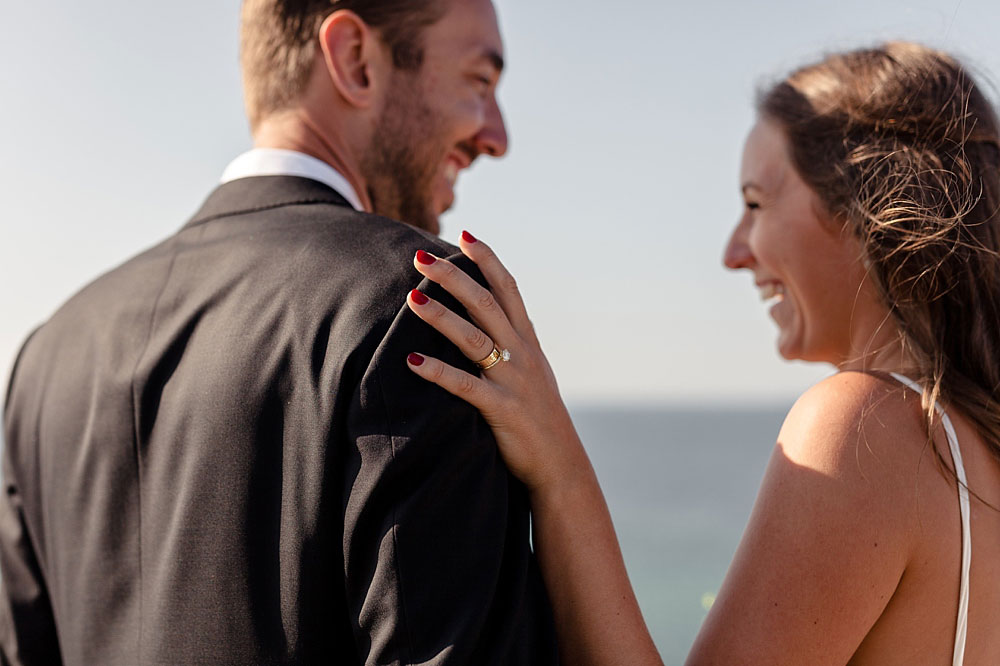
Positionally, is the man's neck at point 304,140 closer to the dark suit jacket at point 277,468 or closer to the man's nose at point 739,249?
the dark suit jacket at point 277,468

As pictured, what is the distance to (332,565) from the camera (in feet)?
4.64

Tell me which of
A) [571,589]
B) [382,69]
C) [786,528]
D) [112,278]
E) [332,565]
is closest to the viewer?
[332,565]

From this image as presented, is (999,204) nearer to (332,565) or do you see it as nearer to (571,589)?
(571,589)

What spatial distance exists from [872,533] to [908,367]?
371 mm

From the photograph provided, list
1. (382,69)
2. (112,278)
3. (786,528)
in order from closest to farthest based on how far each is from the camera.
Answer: (786,528) < (112,278) < (382,69)

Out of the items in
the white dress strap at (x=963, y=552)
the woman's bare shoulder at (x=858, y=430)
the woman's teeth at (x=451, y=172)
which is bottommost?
the white dress strap at (x=963, y=552)

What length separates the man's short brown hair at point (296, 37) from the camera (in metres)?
1.96

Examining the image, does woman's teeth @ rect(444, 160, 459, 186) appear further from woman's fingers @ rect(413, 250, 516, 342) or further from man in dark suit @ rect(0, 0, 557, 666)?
woman's fingers @ rect(413, 250, 516, 342)

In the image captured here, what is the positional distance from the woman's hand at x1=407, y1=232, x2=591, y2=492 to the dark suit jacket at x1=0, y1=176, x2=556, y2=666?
3cm

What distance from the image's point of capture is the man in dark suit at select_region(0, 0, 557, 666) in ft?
4.46

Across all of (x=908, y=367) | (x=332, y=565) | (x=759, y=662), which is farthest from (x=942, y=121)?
(x=332, y=565)

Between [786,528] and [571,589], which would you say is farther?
[786,528]

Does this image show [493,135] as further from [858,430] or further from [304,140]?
[858,430]

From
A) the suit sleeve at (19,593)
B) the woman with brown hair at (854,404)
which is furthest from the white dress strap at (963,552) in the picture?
the suit sleeve at (19,593)
